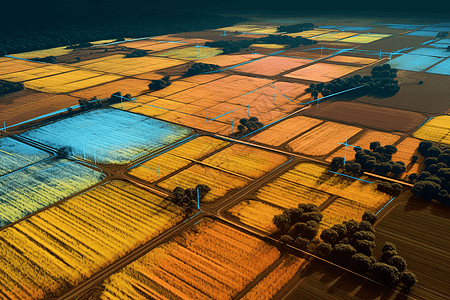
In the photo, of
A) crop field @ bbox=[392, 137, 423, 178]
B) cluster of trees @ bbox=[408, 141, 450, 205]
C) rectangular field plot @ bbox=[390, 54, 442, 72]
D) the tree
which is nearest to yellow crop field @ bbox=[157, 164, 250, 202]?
the tree

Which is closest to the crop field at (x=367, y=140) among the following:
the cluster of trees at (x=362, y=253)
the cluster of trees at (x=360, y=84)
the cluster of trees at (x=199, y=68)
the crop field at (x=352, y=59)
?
the cluster of trees at (x=362, y=253)

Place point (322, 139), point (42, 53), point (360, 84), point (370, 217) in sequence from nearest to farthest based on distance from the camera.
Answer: point (370, 217), point (322, 139), point (360, 84), point (42, 53)

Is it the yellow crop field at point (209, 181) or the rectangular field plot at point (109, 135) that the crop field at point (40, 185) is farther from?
the yellow crop field at point (209, 181)

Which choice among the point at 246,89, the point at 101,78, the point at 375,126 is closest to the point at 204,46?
the point at 101,78

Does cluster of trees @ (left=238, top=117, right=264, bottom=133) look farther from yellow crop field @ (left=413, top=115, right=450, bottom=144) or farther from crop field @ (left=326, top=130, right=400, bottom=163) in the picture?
yellow crop field @ (left=413, top=115, right=450, bottom=144)

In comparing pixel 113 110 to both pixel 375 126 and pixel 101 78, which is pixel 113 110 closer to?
pixel 101 78

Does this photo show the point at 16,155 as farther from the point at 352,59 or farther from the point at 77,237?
the point at 352,59

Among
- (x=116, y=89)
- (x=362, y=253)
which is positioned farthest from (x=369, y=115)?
(x=116, y=89)
